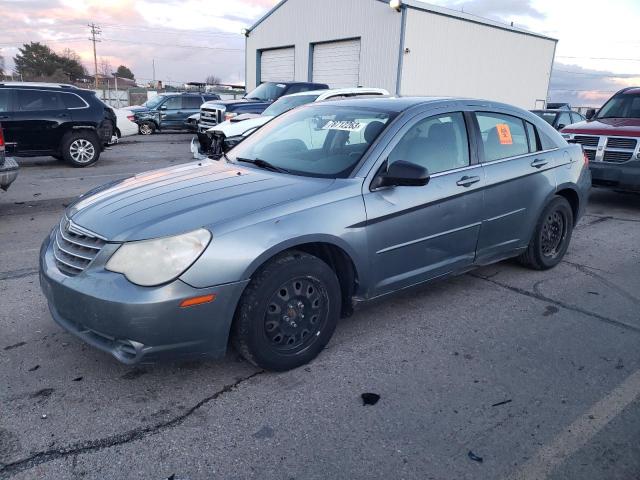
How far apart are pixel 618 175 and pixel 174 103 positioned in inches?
738

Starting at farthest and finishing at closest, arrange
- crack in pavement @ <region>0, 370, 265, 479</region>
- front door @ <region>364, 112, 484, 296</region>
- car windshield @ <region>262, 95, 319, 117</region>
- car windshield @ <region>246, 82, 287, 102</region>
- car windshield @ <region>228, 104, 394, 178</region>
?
car windshield @ <region>246, 82, 287, 102</region> < car windshield @ <region>262, 95, 319, 117</region> < car windshield @ <region>228, 104, 394, 178</region> < front door @ <region>364, 112, 484, 296</region> < crack in pavement @ <region>0, 370, 265, 479</region>

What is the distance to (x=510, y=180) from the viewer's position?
434 cm

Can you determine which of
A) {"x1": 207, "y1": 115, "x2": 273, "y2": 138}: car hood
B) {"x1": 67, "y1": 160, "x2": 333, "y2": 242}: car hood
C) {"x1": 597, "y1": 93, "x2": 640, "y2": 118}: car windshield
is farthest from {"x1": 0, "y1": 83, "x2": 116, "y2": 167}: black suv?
{"x1": 597, "y1": 93, "x2": 640, "y2": 118}: car windshield

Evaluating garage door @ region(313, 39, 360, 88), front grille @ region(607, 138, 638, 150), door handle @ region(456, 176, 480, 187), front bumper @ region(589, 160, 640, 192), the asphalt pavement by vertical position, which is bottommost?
the asphalt pavement

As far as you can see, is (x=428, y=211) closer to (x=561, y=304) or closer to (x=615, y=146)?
(x=561, y=304)

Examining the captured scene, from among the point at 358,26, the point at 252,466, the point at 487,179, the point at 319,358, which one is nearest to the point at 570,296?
the point at 487,179

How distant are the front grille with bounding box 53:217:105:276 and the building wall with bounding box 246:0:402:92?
64.9 ft

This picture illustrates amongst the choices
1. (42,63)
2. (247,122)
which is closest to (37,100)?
(247,122)

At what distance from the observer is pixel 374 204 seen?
339 centimetres

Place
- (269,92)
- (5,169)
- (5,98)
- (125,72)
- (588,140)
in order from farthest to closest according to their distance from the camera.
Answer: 1. (125,72)
2. (269,92)
3. (5,98)
4. (588,140)
5. (5,169)

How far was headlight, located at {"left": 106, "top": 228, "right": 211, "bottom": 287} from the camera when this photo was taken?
2.66 meters

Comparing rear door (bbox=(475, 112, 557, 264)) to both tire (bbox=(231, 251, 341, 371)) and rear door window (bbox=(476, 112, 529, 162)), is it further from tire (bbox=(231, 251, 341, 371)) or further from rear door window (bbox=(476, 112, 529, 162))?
tire (bbox=(231, 251, 341, 371))

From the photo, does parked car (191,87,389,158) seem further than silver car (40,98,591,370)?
Yes

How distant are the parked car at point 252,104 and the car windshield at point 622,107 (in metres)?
7.78
